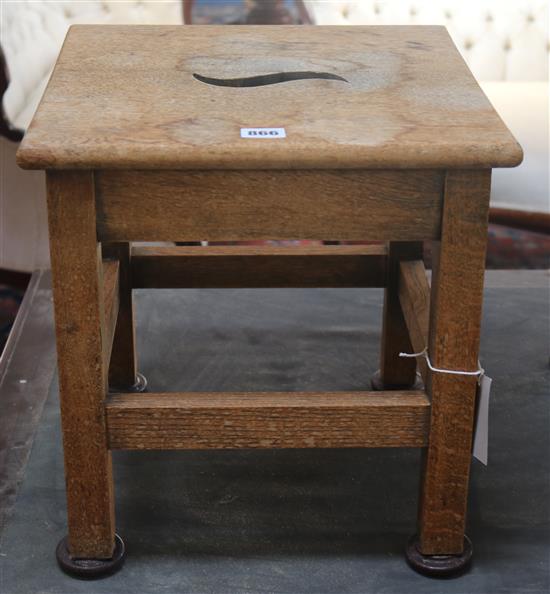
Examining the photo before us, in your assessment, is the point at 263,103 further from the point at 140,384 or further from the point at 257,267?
the point at 140,384

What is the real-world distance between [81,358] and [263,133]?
0.33 metres

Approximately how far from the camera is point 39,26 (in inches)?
106

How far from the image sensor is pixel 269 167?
3.70 ft

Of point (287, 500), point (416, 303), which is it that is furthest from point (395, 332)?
point (287, 500)

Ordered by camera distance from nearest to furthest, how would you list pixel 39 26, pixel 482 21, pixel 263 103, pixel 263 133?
pixel 263 133, pixel 263 103, pixel 39 26, pixel 482 21

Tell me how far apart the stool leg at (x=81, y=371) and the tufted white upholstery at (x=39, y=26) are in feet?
4.33

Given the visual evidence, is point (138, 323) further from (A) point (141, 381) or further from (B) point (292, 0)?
(B) point (292, 0)

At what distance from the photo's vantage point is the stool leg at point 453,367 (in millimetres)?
1166

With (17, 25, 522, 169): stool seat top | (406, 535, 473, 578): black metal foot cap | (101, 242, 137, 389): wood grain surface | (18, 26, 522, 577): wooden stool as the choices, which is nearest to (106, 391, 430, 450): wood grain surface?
(18, 26, 522, 577): wooden stool

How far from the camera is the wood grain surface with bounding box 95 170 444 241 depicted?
1157mm

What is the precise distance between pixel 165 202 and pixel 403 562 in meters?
0.56

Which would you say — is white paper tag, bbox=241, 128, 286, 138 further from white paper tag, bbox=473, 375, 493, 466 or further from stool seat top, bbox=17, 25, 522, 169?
white paper tag, bbox=473, 375, 493, 466

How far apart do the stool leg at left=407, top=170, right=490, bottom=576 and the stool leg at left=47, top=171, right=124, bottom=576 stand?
0.39 m

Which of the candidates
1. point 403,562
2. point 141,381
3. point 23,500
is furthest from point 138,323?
point 403,562
